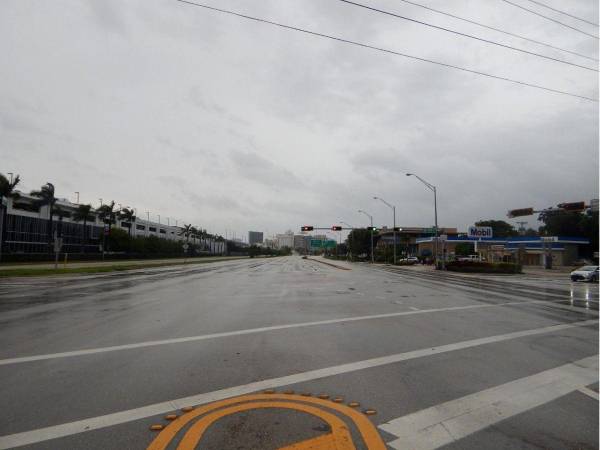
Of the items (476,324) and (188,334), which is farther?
(476,324)

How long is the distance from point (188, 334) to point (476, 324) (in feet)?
24.1

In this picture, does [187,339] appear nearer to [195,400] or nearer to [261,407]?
[195,400]

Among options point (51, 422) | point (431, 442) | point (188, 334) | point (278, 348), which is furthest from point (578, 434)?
point (188, 334)

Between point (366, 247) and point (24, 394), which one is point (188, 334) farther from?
point (366, 247)

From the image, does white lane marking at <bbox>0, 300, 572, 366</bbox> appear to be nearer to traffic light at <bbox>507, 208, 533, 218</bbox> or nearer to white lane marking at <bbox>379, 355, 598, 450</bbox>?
white lane marking at <bbox>379, 355, 598, 450</bbox>

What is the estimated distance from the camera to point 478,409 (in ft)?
16.1

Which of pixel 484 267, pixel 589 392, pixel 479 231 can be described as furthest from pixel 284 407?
pixel 479 231

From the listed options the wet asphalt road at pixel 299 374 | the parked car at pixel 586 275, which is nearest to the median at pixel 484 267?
the parked car at pixel 586 275

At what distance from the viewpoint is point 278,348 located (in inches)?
310

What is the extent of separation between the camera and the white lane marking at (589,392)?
545 cm

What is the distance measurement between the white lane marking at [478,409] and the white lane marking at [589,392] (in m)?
0.08

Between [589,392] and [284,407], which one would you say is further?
[589,392]

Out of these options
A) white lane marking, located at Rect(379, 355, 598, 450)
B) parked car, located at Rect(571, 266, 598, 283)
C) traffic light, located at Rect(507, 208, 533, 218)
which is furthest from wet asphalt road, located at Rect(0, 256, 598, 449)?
traffic light, located at Rect(507, 208, 533, 218)

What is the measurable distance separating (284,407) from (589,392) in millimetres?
4175
